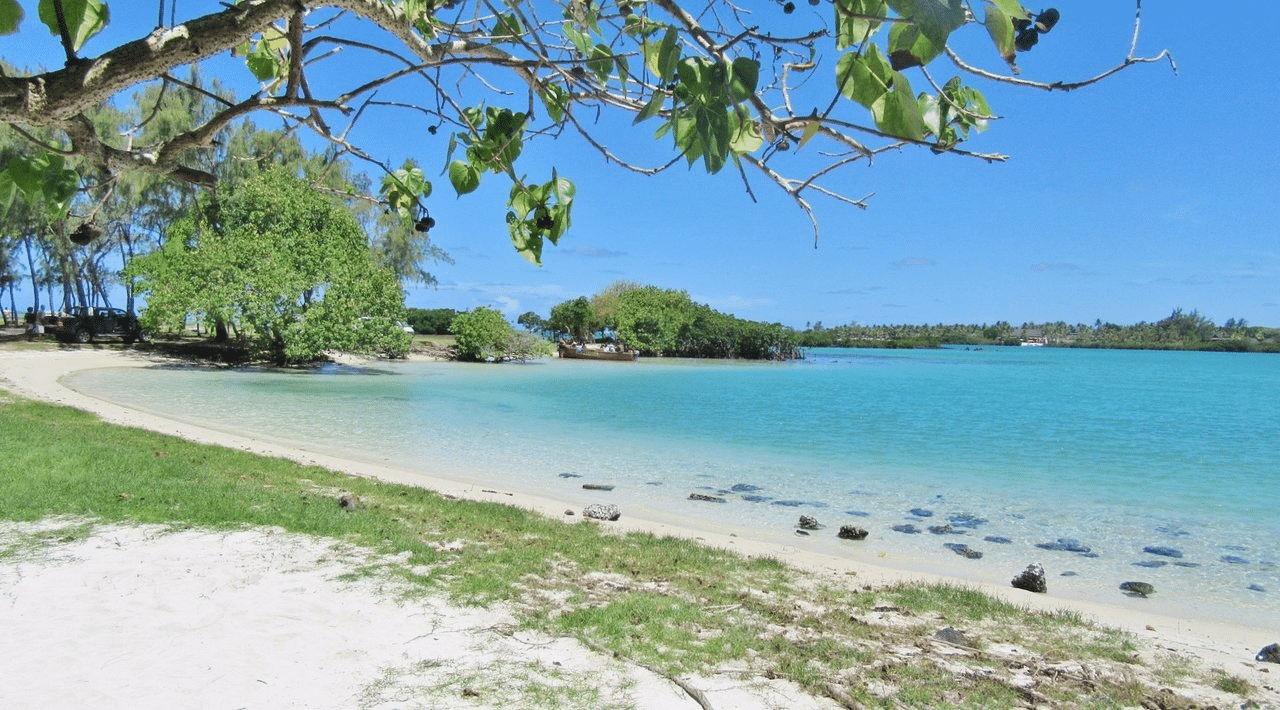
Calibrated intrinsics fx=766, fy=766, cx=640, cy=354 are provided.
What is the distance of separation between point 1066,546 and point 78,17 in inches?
418

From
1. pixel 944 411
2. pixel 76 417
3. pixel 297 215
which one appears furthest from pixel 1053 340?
pixel 76 417

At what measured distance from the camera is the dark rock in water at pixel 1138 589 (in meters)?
7.46

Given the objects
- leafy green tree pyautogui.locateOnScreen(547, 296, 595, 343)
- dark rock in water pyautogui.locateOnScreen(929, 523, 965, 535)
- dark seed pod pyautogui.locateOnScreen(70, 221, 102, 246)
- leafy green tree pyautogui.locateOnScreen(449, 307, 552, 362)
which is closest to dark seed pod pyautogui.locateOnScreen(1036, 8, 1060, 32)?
dark seed pod pyautogui.locateOnScreen(70, 221, 102, 246)

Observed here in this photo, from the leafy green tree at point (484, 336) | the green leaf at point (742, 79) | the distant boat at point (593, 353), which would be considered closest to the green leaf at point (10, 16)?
the green leaf at point (742, 79)

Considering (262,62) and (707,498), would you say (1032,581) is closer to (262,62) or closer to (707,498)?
(707,498)

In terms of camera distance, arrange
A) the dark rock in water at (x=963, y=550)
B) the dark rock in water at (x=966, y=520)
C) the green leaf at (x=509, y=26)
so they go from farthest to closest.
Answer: the dark rock in water at (x=966, y=520), the dark rock in water at (x=963, y=550), the green leaf at (x=509, y=26)

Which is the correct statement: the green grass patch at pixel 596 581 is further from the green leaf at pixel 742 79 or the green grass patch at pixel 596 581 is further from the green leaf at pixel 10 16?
the green leaf at pixel 742 79

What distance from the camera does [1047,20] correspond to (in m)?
1.07

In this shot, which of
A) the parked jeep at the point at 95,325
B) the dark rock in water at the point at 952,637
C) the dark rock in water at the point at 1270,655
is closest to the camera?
the dark rock in water at the point at 952,637

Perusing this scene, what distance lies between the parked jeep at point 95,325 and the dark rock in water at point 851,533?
3684 cm

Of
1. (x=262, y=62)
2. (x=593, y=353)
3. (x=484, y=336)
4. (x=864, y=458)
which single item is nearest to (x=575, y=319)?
(x=593, y=353)

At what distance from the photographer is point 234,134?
29859mm

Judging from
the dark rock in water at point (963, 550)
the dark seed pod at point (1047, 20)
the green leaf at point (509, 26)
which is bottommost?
the dark rock in water at point (963, 550)

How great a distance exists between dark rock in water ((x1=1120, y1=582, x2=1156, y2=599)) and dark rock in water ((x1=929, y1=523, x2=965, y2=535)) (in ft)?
7.42
